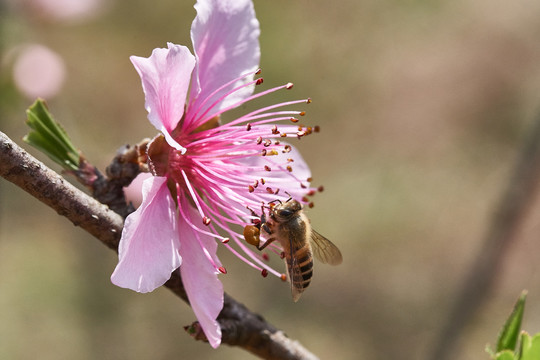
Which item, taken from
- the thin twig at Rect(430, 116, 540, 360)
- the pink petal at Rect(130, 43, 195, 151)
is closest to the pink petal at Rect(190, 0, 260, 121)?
the pink petal at Rect(130, 43, 195, 151)

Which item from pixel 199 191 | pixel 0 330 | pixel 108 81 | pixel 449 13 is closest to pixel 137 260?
pixel 199 191

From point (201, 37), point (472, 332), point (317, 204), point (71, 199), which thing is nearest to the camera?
point (71, 199)

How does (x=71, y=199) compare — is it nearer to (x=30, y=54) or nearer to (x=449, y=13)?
(x=30, y=54)

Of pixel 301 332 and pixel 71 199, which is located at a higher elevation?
pixel 301 332

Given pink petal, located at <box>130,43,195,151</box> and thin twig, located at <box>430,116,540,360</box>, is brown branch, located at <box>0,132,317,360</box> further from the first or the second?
thin twig, located at <box>430,116,540,360</box>

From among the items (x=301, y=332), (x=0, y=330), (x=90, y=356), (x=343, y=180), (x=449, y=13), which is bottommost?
(x=0, y=330)

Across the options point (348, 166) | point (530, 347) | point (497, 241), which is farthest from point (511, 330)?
point (348, 166)
